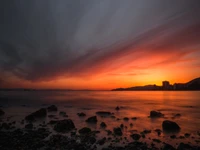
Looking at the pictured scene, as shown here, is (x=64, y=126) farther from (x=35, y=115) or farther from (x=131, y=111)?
(x=131, y=111)

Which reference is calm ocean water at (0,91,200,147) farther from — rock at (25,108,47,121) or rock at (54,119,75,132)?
rock at (25,108,47,121)

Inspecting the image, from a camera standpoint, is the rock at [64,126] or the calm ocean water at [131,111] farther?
the calm ocean water at [131,111]

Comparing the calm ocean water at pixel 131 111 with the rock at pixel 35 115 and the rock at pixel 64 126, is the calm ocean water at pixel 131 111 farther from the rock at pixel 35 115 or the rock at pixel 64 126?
the rock at pixel 35 115

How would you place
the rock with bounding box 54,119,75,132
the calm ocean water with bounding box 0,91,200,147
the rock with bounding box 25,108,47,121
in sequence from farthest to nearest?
1. the rock with bounding box 25,108,47,121
2. the calm ocean water with bounding box 0,91,200,147
3. the rock with bounding box 54,119,75,132

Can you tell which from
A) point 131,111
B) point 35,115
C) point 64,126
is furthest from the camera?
point 131,111

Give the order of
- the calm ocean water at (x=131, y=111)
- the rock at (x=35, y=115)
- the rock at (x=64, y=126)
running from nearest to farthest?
1. the rock at (x=64, y=126)
2. the calm ocean water at (x=131, y=111)
3. the rock at (x=35, y=115)

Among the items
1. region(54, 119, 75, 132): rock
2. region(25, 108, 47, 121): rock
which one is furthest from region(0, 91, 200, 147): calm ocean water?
region(25, 108, 47, 121): rock

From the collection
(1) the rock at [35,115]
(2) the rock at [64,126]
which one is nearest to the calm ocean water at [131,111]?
(2) the rock at [64,126]

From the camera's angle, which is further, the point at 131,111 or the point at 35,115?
the point at 131,111

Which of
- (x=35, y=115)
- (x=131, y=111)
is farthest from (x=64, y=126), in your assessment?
(x=131, y=111)

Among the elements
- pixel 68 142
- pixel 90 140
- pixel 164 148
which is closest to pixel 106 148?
pixel 90 140

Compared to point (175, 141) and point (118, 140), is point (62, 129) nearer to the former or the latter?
point (118, 140)

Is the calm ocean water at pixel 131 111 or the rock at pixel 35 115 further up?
the rock at pixel 35 115

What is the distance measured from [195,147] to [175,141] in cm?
240
